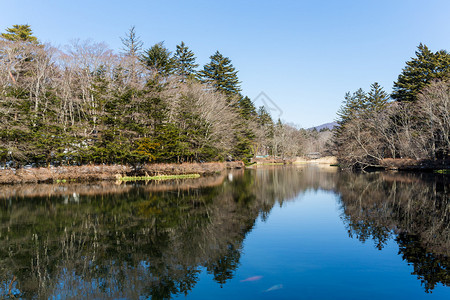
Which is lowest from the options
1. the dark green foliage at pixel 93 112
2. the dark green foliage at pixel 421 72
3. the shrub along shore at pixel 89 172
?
the shrub along shore at pixel 89 172

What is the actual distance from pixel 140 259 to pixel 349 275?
4.60 meters

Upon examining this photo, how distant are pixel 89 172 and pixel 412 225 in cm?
2374

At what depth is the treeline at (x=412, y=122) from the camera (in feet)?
107

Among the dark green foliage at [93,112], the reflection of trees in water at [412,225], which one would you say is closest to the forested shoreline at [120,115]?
the dark green foliage at [93,112]

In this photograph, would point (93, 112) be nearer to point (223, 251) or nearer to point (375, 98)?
point (223, 251)

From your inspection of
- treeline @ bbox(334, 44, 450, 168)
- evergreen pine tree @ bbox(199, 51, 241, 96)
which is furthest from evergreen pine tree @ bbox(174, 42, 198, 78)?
treeline @ bbox(334, 44, 450, 168)

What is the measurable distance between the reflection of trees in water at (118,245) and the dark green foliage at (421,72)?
40.9 meters

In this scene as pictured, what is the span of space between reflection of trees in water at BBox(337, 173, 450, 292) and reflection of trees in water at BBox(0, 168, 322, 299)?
3835mm

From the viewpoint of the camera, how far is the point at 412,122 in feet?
127

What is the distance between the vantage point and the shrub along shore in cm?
2308

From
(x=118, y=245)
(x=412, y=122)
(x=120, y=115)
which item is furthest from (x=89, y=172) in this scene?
(x=412, y=122)

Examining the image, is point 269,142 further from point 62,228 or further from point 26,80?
point 62,228

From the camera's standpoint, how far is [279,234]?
9.30 m

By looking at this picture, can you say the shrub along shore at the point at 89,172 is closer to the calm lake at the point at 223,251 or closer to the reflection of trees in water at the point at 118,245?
the reflection of trees in water at the point at 118,245
